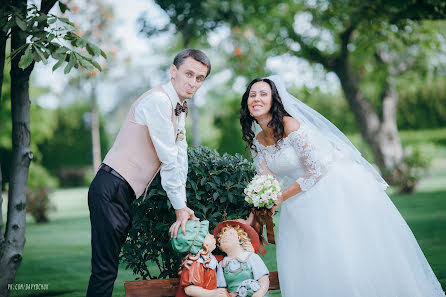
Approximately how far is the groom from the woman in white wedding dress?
94 centimetres

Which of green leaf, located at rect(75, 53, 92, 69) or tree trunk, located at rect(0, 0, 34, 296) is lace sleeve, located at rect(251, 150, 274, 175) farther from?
tree trunk, located at rect(0, 0, 34, 296)

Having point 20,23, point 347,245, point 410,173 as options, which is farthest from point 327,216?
point 410,173

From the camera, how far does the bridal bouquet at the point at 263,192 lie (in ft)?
12.6

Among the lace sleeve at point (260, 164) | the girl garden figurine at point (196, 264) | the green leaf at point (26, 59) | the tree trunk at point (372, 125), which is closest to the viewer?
the girl garden figurine at point (196, 264)

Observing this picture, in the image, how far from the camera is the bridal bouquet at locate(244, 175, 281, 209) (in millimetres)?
3846

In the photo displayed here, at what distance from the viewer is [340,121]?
104 feet

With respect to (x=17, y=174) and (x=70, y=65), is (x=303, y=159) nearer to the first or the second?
(x=70, y=65)

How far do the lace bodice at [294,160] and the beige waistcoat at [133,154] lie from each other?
3.36 feet

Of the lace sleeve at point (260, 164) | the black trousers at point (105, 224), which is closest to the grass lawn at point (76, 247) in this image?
the lace sleeve at point (260, 164)

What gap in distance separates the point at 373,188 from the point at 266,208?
1.00 m

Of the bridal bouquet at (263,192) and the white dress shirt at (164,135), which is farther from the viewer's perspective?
the bridal bouquet at (263,192)

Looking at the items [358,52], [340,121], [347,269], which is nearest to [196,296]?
[347,269]

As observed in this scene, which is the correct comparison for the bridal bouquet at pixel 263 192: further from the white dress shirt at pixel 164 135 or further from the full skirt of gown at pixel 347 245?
the white dress shirt at pixel 164 135

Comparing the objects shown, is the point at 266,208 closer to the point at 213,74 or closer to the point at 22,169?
the point at 22,169
